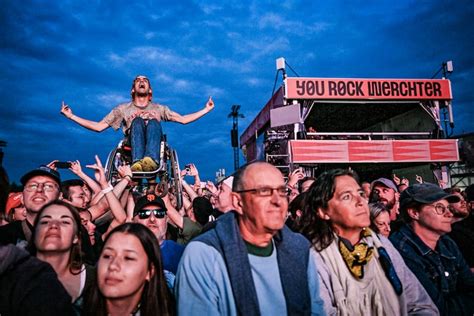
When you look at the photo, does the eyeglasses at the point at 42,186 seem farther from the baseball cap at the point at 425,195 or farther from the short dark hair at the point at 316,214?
the baseball cap at the point at 425,195

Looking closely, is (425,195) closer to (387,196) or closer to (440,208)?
(440,208)

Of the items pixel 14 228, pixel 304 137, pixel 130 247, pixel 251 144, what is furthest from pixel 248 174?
pixel 251 144

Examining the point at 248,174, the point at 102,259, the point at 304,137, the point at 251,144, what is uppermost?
the point at 251,144

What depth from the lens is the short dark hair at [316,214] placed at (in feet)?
8.35

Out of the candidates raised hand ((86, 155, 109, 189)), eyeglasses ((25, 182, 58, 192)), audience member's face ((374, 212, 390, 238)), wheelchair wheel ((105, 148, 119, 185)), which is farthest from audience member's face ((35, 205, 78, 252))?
audience member's face ((374, 212, 390, 238))

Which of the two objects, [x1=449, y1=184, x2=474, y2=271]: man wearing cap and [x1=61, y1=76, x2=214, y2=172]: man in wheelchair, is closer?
[x1=449, y1=184, x2=474, y2=271]: man wearing cap

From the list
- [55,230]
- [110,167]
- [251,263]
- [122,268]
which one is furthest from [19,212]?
[251,263]

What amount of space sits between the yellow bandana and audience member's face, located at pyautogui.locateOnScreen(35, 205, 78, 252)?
202cm

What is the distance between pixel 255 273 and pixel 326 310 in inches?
24.9

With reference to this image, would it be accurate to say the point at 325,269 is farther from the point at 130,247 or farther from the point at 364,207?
the point at 130,247

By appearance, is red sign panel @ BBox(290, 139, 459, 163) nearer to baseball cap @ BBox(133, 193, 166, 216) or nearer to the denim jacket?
the denim jacket

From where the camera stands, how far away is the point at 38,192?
3.03 meters

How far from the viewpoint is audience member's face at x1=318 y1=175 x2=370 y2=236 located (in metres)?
2.48

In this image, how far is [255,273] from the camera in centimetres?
199
